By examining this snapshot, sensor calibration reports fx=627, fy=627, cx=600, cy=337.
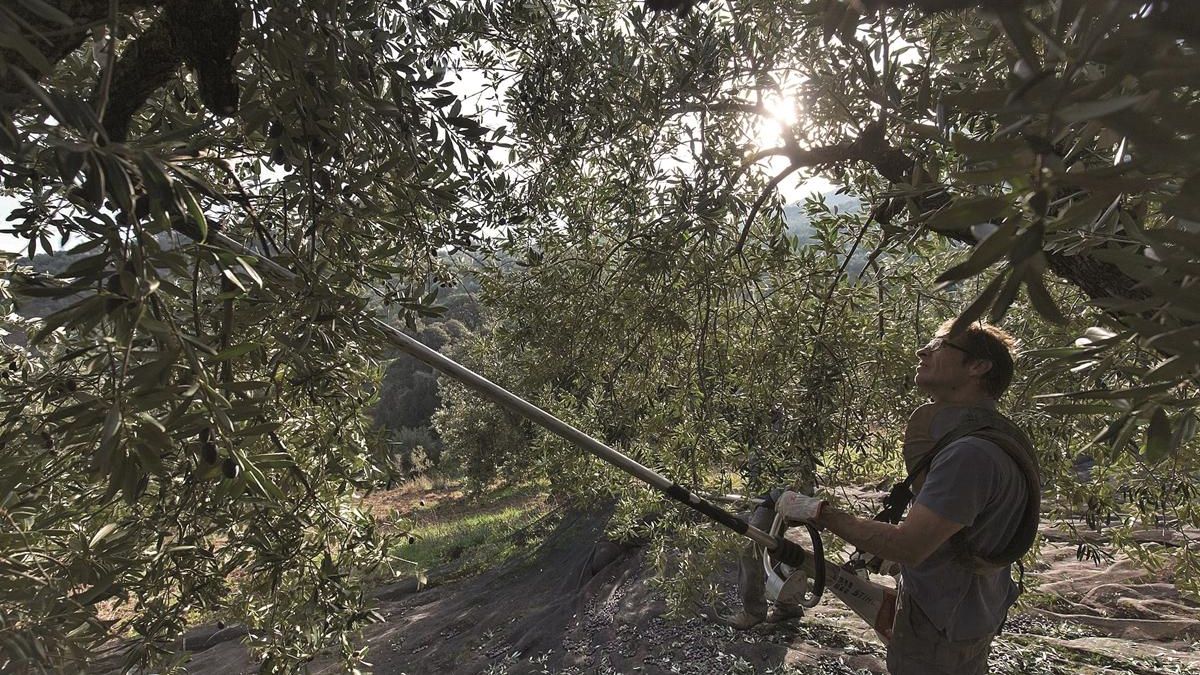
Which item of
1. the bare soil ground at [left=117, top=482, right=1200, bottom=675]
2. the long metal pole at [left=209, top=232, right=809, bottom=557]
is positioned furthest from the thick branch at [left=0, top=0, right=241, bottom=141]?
the bare soil ground at [left=117, top=482, right=1200, bottom=675]

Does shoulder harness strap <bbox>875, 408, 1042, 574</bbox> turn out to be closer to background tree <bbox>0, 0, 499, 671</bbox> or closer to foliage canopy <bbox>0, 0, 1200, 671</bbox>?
foliage canopy <bbox>0, 0, 1200, 671</bbox>

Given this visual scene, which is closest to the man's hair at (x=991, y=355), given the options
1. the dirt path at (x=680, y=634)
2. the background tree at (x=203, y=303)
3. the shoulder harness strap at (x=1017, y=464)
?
the shoulder harness strap at (x=1017, y=464)

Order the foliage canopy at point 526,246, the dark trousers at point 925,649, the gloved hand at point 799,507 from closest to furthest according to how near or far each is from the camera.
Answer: the foliage canopy at point 526,246 → the gloved hand at point 799,507 → the dark trousers at point 925,649

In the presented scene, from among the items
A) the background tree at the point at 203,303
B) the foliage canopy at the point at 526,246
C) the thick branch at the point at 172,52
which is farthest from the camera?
the thick branch at the point at 172,52

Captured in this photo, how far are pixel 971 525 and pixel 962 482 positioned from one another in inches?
8.0

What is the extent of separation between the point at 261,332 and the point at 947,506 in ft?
7.98

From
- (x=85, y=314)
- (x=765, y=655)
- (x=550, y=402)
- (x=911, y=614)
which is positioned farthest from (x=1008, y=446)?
(x=765, y=655)

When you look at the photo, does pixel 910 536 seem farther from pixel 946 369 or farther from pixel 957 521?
pixel 946 369

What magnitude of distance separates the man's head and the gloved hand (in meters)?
0.74

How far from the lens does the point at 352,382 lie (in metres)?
2.60

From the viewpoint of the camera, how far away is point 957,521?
7.16ft

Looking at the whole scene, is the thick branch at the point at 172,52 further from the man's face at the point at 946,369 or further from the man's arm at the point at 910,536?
the man's face at the point at 946,369

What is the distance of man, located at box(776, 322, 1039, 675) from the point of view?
2221mm

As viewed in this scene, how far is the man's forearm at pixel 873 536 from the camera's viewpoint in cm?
222
